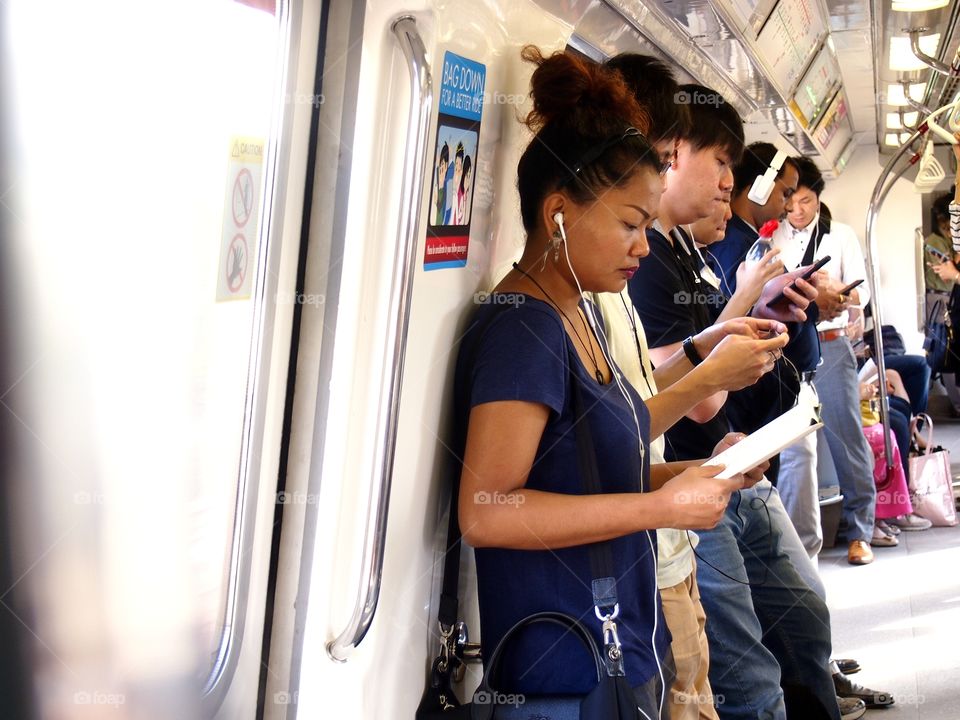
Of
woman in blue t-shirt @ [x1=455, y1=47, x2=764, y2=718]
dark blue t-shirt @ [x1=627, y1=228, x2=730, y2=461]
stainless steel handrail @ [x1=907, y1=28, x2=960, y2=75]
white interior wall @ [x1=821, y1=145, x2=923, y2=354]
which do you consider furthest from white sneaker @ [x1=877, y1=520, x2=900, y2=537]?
woman in blue t-shirt @ [x1=455, y1=47, x2=764, y2=718]

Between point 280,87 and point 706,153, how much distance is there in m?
1.51

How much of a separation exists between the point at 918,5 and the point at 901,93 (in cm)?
250

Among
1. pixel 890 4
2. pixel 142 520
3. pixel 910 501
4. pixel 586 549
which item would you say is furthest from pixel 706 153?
pixel 910 501

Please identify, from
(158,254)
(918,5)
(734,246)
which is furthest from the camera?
(918,5)

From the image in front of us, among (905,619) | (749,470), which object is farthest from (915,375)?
(749,470)

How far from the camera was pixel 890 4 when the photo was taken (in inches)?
185

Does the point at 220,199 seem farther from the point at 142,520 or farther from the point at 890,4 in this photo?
the point at 890,4

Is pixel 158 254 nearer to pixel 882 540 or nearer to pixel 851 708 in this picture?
pixel 851 708

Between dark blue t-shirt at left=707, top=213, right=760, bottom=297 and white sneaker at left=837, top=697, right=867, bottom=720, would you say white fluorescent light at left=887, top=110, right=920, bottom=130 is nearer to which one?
dark blue t-shirt at left=707, top=213, right=760, bottom=297

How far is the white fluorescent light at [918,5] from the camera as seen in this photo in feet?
15.1

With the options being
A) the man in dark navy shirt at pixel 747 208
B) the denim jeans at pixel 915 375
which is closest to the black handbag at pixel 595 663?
the man in dark navy shirt at pixel 747 208

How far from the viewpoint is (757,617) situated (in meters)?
3.05

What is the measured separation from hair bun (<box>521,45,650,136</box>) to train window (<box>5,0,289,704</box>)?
688 mm

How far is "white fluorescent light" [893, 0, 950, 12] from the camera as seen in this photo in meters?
4.59
